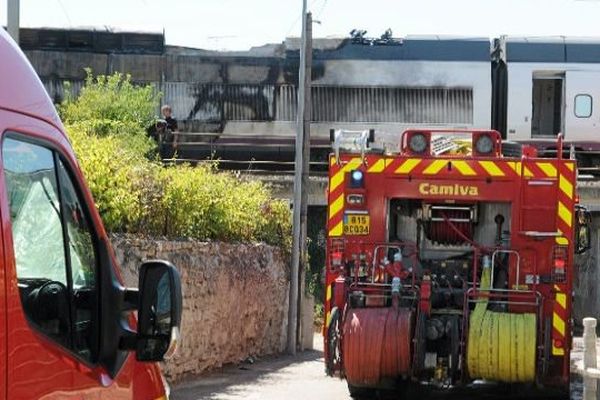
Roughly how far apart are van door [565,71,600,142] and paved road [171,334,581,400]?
47.9 ft

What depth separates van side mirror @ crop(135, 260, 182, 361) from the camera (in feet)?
11.9

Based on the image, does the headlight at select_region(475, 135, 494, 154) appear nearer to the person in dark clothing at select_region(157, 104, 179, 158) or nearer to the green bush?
the green bush

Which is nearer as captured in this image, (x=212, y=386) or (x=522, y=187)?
(x=522, y=187)

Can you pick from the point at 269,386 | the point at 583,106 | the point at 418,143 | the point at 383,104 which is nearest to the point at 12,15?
the point at 418,143

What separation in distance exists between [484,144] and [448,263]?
1.27 meters

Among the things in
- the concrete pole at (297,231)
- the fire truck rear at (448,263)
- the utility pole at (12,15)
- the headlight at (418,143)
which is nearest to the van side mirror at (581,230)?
the fire truck rear at (448,263)

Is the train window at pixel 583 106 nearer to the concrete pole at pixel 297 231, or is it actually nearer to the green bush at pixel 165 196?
the green bush at pixel 165 196

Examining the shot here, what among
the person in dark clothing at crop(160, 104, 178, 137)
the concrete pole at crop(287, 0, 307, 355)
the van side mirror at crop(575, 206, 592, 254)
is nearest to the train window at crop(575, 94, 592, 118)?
the person in dark clothing at crop(160, 104, 178, 137)

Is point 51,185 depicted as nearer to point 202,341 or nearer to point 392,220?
point 392,220

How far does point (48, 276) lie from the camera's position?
3590 millimetres

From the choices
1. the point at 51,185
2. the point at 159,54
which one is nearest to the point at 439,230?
the point at 51,185

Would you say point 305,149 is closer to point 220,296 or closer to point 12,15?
point 220,296

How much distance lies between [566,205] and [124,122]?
43.4ft

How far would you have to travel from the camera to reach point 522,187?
10.4 metres
